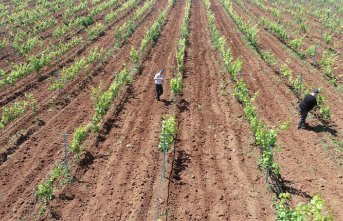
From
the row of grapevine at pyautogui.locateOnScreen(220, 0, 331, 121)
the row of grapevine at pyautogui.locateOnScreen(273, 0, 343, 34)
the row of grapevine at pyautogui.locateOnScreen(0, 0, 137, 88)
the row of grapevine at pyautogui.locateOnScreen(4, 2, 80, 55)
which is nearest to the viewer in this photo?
the row of grapevine at pyautogui.locateOnScreen(220, 0, 331, 121)

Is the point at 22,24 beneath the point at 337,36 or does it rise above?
above

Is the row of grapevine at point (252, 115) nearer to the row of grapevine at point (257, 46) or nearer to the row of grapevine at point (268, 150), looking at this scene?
the row of grapevine at point (268, 150)

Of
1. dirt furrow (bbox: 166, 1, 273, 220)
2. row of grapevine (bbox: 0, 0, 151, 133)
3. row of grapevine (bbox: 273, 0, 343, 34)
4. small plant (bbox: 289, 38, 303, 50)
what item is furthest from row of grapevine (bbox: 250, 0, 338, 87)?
row of grapevine (bbox: 0, 0, 151, 133)

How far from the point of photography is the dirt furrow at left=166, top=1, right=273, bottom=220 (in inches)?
369

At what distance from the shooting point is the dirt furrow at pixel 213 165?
9375 millimetres

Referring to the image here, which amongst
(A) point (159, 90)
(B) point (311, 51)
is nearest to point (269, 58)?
(B) point (311, 51)

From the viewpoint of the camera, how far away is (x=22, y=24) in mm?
27344

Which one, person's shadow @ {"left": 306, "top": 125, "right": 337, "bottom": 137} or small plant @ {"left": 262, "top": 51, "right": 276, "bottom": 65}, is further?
small plant @ {"left": 262, "top": 51, "right": 276, "bottom": 65}

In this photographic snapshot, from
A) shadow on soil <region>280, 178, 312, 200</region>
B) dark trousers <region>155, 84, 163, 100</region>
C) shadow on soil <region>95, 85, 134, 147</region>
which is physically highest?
dark trousers <region>155, 84, 163, 100</region>

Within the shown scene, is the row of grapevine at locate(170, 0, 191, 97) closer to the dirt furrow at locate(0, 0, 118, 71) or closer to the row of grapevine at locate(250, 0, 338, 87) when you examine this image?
the row of grapevine at locate(250, 0, 338, 87)

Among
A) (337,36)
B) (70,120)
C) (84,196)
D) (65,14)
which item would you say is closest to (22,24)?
(65,14)

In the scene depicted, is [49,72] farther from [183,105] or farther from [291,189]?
[291,189]

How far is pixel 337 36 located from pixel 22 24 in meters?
23.3

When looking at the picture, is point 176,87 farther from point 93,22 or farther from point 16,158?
point 93,22
